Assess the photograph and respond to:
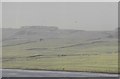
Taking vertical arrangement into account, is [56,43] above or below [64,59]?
above

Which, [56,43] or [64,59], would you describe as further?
[56,43]

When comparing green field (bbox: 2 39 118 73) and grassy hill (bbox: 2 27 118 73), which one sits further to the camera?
grassy hill (bbox: 2 27 118 73)

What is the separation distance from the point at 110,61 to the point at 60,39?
26.1 meters

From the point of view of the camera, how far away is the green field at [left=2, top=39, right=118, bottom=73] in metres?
29.4

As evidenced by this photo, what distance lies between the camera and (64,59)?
1414 inches

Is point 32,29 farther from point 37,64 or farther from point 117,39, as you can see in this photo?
point 37,64

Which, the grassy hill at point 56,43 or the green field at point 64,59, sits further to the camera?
the grassy hill at point 56,43

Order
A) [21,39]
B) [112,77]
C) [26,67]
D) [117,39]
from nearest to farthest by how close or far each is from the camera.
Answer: [112,77], [26,67], [117,39], [21,39]

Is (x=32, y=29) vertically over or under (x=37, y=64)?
over

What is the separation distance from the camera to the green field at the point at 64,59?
29406 millimetres

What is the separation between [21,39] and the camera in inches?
2420

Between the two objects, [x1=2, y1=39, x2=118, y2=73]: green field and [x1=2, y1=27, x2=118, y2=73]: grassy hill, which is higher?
[x1=2, y1=27, x2=118, y2=73]: grassy hill

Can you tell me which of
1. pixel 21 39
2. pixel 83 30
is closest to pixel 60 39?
pixel 83 30

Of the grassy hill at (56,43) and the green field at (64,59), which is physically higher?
the grassy hill at (56,43)
